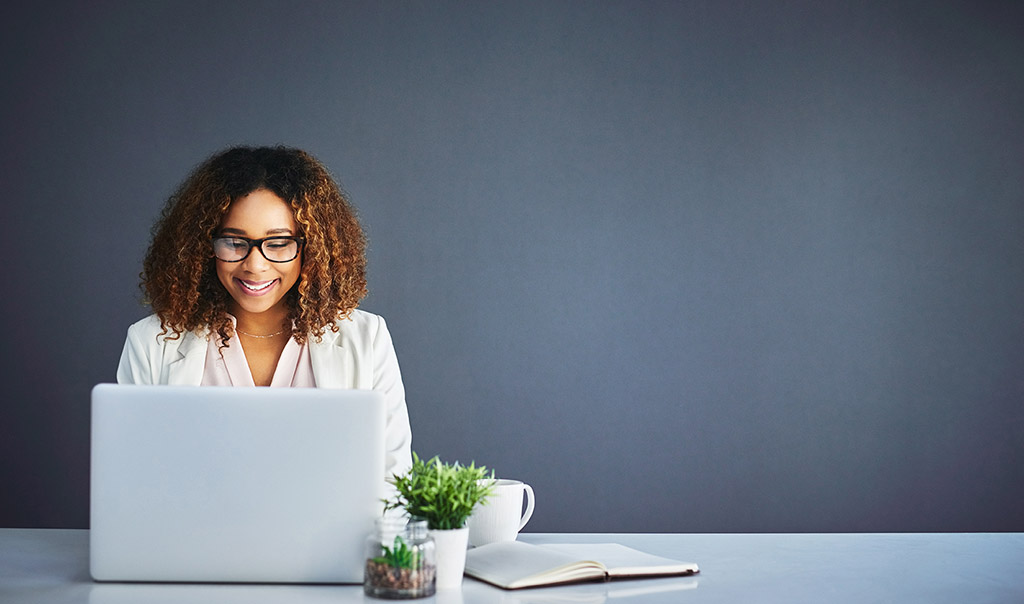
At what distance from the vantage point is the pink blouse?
1913 mm

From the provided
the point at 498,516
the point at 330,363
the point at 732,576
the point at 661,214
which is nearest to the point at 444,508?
the point at 498,516

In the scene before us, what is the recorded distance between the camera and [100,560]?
3.67 feet

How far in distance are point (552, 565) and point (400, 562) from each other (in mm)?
213

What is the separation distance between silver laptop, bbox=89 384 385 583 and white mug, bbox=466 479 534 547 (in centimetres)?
25

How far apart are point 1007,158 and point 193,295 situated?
2928 mm

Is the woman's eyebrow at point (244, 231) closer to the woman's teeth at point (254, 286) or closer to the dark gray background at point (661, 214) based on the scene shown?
the woman's teeth at point (254, 286)

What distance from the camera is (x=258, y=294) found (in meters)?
1.86

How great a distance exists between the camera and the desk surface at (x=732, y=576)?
3.54 feet

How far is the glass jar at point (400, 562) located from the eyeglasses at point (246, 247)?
91cm

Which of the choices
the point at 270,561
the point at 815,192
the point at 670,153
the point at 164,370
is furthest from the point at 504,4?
the point at 270,561

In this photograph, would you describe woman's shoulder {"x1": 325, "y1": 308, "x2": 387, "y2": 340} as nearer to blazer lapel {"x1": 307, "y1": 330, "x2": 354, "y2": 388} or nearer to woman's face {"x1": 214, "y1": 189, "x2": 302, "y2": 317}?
blazer lapel {"x1": 307, "y1": 330, "x2": 354, "y2": 388}

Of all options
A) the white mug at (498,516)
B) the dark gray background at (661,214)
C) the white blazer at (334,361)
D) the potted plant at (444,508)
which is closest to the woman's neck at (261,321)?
the white blazer at (334,361)

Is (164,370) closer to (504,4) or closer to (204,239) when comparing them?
(204,239)

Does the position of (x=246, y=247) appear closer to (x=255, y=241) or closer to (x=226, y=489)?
(x=255, y=241)
